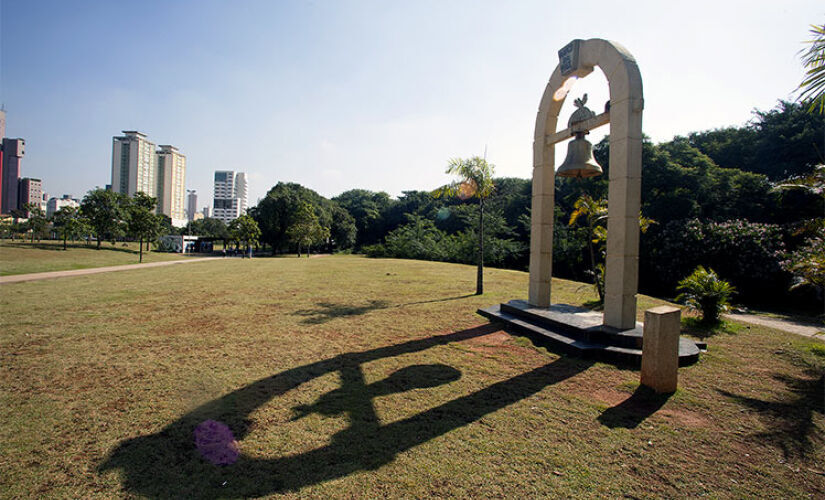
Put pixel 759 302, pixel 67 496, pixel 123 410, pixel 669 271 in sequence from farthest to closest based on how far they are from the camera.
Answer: pixel 669 271 < pixel 759 302 < pixel 123 410 < pixel 67 496

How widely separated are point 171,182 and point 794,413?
126 metres

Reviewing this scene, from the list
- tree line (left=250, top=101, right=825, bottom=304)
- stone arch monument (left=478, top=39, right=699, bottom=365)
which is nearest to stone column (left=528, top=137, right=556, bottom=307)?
stone arch monument (left=478, top=39, right=699, bottom=365)

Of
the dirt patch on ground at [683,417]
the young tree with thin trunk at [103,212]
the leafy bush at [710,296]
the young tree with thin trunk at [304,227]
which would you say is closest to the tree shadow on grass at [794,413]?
the dirt patch on ground at [683,417]

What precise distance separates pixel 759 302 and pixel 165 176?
4856 inches

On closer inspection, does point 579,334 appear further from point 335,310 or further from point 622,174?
point 335,310

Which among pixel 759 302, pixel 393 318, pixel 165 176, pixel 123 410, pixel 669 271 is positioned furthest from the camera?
pixel 165 176

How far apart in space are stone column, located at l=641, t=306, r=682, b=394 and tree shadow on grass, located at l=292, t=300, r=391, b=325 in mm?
5769

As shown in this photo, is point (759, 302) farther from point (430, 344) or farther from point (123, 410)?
point (123, 410)

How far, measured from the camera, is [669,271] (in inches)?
688

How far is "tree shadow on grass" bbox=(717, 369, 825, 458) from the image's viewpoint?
10.4 feet

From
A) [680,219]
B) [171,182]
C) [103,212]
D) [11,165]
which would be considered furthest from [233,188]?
[680,219]

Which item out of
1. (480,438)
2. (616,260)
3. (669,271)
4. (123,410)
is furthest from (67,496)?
(669,271)

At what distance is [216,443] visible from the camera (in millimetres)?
3002

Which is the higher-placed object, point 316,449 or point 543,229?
point 543,229
